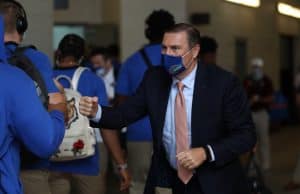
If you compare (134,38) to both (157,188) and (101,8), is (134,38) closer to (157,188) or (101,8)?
(101,8)

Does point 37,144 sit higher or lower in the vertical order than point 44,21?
lower

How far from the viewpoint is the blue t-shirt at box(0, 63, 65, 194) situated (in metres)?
3.04

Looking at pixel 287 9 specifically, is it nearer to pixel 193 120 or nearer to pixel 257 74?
pixel 257 74

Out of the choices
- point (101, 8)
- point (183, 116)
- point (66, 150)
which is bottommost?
point (66, 150)

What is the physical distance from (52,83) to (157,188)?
0.95 m

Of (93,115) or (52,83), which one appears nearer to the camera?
(52,83)

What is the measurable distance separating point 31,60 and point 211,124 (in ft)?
3.62

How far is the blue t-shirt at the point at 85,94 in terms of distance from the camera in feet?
16.1

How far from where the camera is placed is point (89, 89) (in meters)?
5.20

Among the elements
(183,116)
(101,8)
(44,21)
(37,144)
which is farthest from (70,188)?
(101,8)

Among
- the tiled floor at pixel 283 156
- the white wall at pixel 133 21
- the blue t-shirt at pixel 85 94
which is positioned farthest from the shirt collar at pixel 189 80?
the white wall at pixel 133 21

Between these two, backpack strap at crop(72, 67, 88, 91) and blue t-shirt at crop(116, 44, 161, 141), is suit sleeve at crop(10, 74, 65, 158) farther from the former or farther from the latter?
blue t-shirt at crop(116, 44, 161, 141)

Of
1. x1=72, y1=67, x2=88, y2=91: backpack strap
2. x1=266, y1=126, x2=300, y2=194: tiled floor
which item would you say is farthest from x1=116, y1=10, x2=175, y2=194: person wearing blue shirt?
x1=266, y1=126, x2=300, y2=194: tiled floor

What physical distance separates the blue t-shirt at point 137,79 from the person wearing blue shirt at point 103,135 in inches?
26.6
